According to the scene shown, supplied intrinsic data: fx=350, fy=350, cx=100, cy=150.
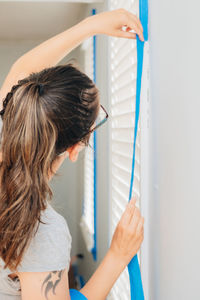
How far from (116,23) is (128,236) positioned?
545 mm

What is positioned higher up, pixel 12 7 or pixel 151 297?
pixel 12 7

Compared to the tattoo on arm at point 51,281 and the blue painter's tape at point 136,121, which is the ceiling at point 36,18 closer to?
the blue painter's tape at point 136,121

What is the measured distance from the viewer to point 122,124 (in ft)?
4.30

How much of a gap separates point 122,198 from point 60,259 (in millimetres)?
568

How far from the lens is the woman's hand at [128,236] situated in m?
0.83

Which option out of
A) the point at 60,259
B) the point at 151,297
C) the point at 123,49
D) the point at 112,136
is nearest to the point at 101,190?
the point at 112,136

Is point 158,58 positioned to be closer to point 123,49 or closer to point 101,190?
point 123,49

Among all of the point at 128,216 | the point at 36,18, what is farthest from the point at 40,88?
the point at 36,18

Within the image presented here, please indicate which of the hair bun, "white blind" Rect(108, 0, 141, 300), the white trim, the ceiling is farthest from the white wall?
the ceiling

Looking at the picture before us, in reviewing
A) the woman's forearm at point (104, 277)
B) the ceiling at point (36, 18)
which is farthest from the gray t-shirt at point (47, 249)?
the ceiling at point (36, 18)

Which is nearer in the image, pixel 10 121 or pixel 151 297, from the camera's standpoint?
pixel 10 121

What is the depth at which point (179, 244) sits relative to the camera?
697mm

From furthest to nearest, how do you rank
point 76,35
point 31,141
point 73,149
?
1. point 76,35
2. point 73,149
3. point 31,141

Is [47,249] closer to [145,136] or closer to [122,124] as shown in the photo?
[145,136]
